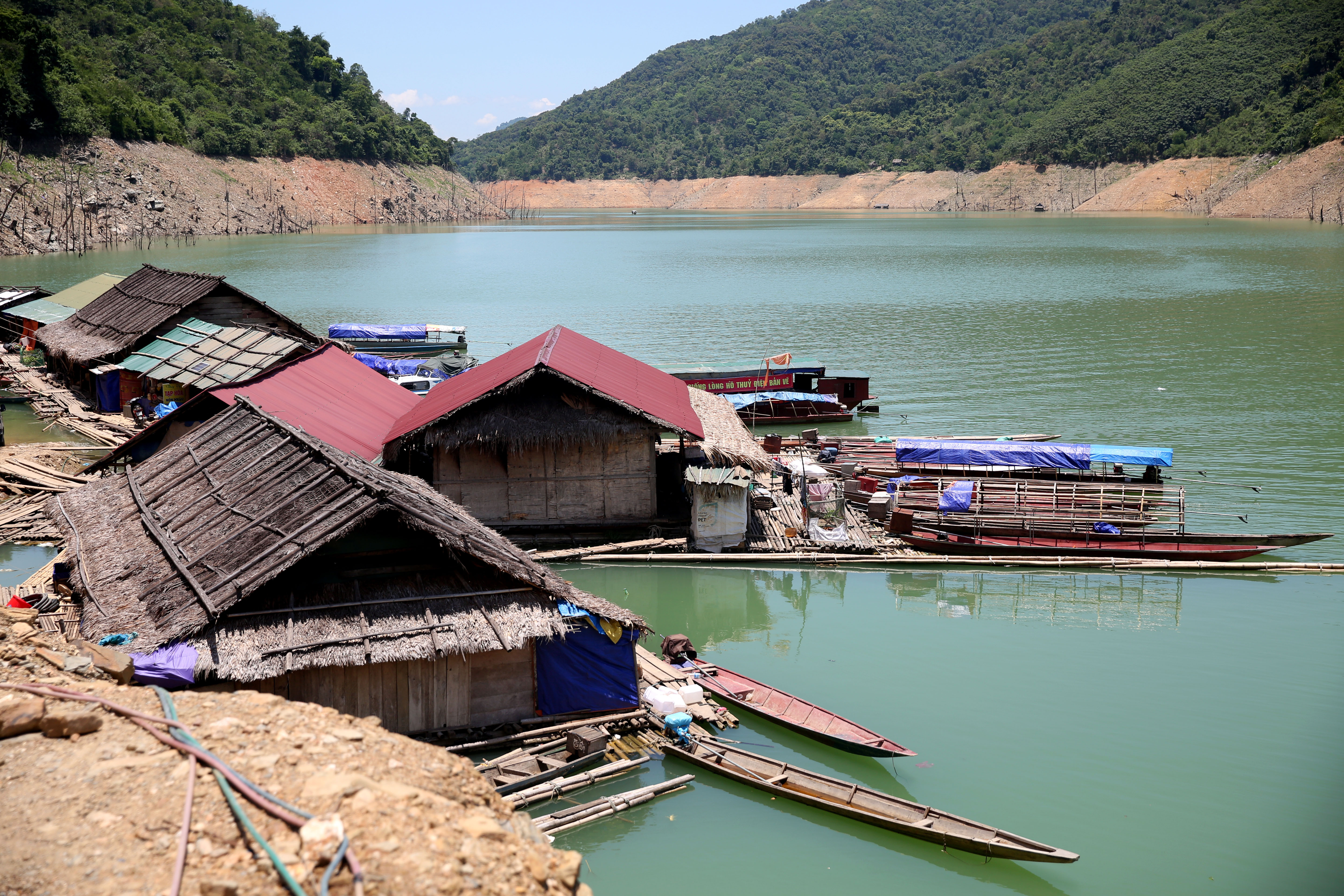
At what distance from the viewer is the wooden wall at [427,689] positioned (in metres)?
12.8

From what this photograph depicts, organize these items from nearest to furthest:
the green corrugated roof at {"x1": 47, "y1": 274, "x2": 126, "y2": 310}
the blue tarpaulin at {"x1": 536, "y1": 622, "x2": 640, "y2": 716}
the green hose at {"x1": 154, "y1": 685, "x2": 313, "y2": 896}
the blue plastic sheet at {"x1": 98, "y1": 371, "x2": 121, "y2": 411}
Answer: the green hose at {"x1": 154, "y1": 685, "x2": 313, "y2": 896}
the blue tarpaulin at {"x1": 536, "y1": 622, "x2": 640, "y2": 716}
the blue plastic sheet at {"x1": 98, "y1": 371, "x2": 121, "y2": 411}
the green corrugated roof at {"x1": 47, "y1": 274, "x2": 126, "y2": 310}

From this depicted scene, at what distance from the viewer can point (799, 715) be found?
1513 centimetres

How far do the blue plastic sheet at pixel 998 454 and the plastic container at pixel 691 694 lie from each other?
1213cm

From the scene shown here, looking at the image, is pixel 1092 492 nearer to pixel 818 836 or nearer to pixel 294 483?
pixel 818 836

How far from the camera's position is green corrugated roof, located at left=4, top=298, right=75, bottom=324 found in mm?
41625

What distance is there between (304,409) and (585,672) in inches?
478

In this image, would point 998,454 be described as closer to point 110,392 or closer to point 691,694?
point 691,694

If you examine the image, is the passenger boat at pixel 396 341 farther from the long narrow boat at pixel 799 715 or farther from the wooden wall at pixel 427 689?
the wooden wall at pixel 427 689

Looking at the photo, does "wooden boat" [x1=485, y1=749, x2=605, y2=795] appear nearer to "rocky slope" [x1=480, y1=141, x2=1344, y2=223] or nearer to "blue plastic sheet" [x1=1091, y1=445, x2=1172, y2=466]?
"blue plastic sheet" [x1=1091, y1=445, x2=1172, y2=466]

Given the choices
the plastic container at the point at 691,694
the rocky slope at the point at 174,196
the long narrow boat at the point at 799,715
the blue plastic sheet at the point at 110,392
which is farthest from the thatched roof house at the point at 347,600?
the rocky slope at the point at 174,196

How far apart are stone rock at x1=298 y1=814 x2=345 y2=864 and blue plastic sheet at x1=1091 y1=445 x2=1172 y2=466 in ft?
71.7

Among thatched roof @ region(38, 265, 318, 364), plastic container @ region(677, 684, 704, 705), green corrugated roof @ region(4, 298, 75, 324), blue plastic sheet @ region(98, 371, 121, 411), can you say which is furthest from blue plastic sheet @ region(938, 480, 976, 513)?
green corrugated roof @ region(4, 298, 75, 324)

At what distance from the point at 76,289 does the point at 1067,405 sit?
1653 inches

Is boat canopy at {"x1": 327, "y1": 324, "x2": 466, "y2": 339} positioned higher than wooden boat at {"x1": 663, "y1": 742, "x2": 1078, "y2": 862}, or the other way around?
boat canopy at {"x1": 327, "y1": 324, "x2": 466, "y2": 339}
